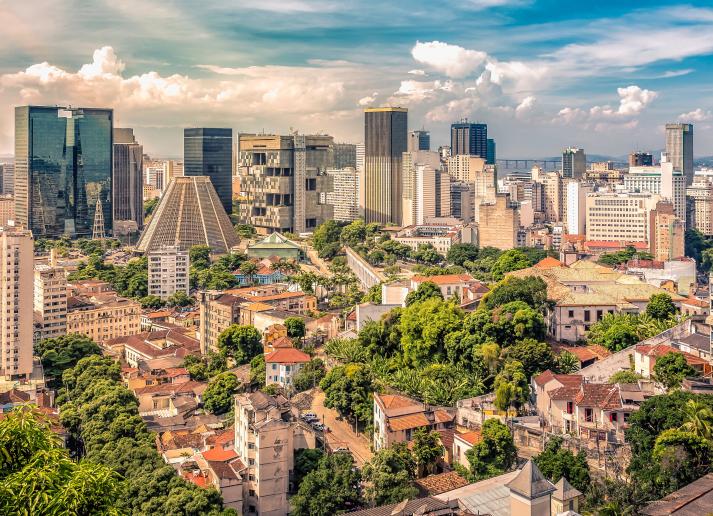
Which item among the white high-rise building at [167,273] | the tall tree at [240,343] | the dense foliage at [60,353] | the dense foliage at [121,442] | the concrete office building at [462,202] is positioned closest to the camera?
the dense foliage at [121,442]

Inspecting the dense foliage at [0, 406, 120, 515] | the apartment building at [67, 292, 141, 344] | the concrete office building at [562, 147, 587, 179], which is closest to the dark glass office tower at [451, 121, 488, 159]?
the concrete office building at [562, 147, 587, 179]

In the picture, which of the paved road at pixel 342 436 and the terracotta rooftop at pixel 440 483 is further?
the paved road at pixel 342 436

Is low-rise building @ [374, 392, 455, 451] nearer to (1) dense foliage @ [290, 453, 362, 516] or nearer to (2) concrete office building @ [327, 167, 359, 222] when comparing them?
(1) dense foliage @ [290, 453, 362, 516]

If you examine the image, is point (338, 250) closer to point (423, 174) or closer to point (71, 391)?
point (423, 174)

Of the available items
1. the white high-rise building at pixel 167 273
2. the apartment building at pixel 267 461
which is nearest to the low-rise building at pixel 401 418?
the apartment building at pixel 267 461

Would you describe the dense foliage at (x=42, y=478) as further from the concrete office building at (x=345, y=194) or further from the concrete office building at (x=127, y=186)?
the concrete office building at (x=345, y=194)

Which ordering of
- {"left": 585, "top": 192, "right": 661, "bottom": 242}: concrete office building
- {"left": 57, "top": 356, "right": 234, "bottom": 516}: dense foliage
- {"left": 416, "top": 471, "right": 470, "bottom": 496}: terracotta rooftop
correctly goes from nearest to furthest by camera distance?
{"left": 57, "top": 356, "right": 234, "bottom": 516}: dense foliage
{"left": 416, "top": 471, "right": 470, "bottom": 496}: terracotta rooftop
{"left": 585, "top": 192, "right": 661, "bottom": 242}: concrete office building
